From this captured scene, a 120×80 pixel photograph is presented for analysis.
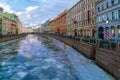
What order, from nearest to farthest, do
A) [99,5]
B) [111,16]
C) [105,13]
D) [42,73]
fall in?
1. [42,73]
2. [111,16]
3. [105,13]
4. [99,5]

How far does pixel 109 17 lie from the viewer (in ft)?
151

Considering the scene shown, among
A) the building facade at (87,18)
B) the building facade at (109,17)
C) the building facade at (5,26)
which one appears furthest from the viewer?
the building facade at (5,26)

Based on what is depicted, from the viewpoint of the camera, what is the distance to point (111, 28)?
148 ft

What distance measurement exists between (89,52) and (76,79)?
12047mm

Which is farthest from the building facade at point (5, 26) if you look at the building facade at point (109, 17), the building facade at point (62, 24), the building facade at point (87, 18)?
the building facade at point (109, 17)

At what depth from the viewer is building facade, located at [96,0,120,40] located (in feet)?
137

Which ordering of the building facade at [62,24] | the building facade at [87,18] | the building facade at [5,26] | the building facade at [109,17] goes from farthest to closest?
1. the building facade at [62,24]
2. the building facade at [5,26]
3. the building facade at [87,18]
4. the building facade at [109,17]

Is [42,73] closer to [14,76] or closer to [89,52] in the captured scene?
[14,76]

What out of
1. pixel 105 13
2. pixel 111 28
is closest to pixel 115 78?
pixel 111 28

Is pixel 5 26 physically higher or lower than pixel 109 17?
higher

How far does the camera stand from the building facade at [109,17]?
41731mm

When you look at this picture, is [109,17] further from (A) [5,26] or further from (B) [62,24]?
(B) [62,24]

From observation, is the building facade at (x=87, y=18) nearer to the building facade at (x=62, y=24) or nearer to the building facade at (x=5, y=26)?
the building facade at (x=62, y=24)

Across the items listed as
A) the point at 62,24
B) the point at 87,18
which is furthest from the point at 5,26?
the point at 87,18
